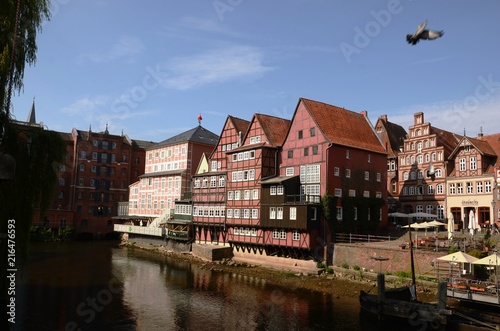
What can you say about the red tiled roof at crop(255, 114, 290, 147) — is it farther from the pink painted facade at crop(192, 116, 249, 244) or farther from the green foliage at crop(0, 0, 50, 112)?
the green foliage at crop(0, 0, 50, 112)

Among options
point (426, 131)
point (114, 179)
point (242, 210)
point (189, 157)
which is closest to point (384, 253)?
point (242, 210)

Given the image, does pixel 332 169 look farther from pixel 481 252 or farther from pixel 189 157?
pixel 189 157

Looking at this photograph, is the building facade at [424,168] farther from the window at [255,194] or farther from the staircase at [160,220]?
the staircase at [160,220]

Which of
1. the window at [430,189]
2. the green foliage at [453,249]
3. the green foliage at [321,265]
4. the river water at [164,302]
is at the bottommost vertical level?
the river water at [164,302]

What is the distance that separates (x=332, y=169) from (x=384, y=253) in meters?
10.2

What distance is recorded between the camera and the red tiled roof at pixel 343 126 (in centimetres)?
4138

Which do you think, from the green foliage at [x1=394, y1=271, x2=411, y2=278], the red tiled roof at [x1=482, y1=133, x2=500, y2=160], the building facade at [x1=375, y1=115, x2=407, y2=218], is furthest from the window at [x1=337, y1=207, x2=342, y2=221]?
the red tiled roof at [x1=482, y1=133, x2=500, y2=160]

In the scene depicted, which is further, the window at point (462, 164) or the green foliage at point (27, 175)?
the window at point (462, 164)

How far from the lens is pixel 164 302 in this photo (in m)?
27.8

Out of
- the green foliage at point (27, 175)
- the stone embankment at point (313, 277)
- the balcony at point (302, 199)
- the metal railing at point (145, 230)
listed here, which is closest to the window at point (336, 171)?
the balcony at point (302, 199)

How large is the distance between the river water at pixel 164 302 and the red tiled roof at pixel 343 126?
16.7 m

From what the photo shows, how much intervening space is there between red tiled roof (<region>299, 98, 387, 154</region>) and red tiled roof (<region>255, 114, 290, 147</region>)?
5.12 metres

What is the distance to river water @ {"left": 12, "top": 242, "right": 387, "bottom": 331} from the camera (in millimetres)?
22500

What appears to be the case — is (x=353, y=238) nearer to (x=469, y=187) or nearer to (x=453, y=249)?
(x=453, y=249)
